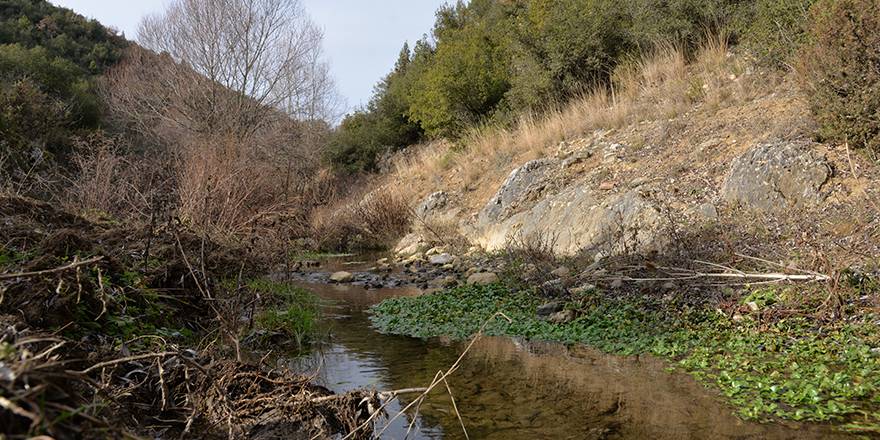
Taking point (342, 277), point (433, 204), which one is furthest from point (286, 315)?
point (433, 204)

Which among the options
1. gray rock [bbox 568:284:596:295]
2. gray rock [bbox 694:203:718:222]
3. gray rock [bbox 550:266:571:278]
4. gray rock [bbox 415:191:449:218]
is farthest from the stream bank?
gray rock [bbox 415:191:449:218]

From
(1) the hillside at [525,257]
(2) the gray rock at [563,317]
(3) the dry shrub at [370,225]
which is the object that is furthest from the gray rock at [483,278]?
(3) the dry shrub at [370,225]

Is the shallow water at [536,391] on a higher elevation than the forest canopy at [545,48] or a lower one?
lower

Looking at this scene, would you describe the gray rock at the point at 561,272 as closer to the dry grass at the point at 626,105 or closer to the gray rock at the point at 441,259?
the gray rock at the point at 441,259

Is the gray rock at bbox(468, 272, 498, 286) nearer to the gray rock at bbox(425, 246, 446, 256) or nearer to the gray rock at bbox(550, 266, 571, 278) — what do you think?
the gray rock at bbox(550, 266, 571, 278)

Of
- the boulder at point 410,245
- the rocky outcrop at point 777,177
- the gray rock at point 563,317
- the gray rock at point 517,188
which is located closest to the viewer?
the gray rock at point 563,317

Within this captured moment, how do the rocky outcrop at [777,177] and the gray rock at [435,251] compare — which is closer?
the rocky outcrop at [777,177]

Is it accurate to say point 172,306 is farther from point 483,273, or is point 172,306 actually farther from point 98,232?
point 483,273

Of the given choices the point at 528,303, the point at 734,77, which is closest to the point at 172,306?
the point at 528,303

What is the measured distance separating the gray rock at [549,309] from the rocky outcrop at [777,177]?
3.30 meters

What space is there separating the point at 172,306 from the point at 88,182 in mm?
5266

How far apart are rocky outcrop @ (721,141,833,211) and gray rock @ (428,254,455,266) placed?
215 inches

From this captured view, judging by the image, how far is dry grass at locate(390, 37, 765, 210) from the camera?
12.2 meters

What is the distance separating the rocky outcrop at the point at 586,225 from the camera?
872cm
